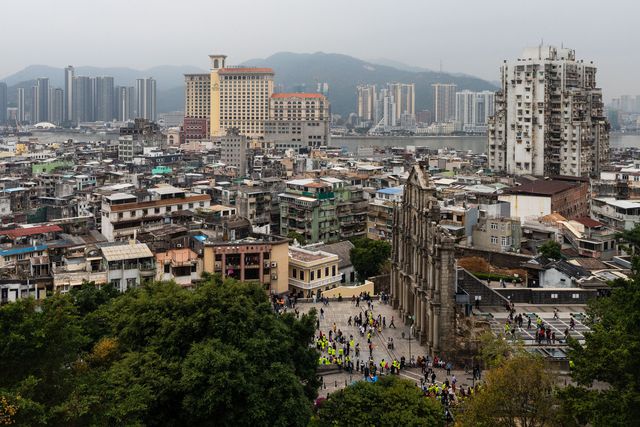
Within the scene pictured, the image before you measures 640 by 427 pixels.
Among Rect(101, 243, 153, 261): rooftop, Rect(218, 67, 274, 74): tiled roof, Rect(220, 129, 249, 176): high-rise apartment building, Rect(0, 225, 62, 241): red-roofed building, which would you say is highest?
Rect(218, 67, 274, 74): tiled roof

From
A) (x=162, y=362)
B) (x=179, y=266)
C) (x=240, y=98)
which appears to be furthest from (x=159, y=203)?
(x=240, y=98)

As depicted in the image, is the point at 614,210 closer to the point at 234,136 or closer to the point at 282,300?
the point at 282,300

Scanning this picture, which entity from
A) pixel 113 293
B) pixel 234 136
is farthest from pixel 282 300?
pixel 234 136

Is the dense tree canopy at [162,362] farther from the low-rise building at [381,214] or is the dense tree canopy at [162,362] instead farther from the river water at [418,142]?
the river water at [418,142]

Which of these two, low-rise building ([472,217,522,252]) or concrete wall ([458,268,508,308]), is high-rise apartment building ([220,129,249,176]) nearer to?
low-rise building ([472,217,522,252])

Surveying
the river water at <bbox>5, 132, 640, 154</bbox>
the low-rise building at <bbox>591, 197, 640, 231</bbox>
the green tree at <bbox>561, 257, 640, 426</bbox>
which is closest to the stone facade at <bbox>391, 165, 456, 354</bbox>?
Result: the green tree at <bbox>561, 257, 640, 426</bbox>

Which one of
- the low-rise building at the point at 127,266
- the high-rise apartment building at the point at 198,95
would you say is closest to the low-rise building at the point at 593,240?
the low-rise building at the point at 127,266
